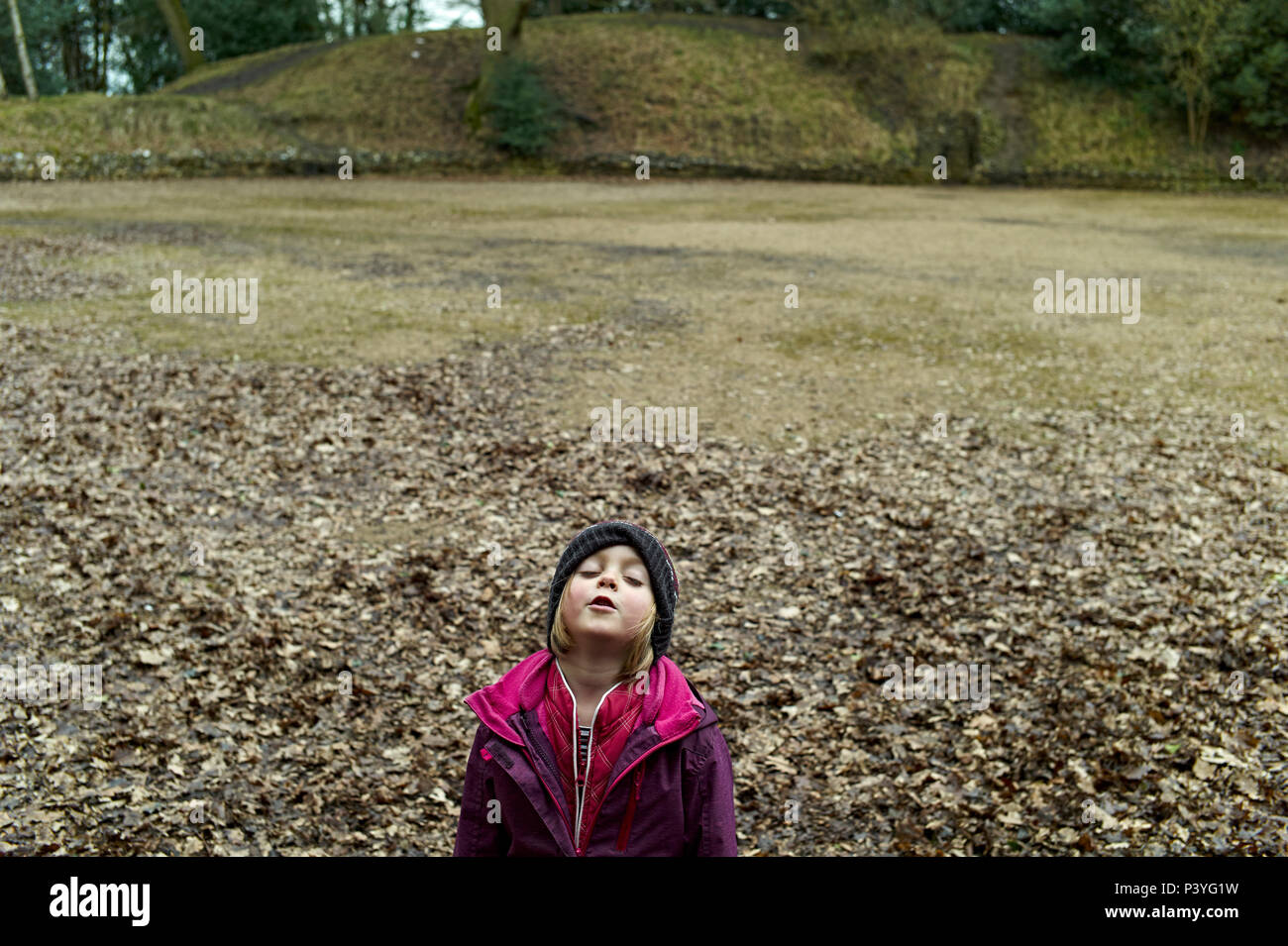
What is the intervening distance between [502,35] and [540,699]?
44.0m

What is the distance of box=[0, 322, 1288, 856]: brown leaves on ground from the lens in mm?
6418

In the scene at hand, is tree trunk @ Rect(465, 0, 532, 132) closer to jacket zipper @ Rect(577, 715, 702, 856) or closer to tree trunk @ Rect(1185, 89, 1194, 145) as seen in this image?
tree trunk @ Rect(1185, 89, 1194, 145)

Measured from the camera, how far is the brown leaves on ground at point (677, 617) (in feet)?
21.1

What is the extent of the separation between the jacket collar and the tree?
149 feet

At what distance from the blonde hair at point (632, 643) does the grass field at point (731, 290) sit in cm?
893

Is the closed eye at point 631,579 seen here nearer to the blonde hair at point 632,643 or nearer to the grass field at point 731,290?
the blonde hair at point 632,643

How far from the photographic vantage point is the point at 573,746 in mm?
3457

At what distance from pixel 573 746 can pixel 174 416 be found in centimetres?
1036

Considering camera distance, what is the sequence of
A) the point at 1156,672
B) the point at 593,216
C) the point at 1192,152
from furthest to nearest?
1. the point at 1192,152
2. the point at 593,216
3. the point at 1156,672

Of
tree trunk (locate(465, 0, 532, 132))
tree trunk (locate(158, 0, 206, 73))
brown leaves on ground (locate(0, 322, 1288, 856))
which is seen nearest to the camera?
brown leaves on ground (locate(0, 322, 1288, 856))

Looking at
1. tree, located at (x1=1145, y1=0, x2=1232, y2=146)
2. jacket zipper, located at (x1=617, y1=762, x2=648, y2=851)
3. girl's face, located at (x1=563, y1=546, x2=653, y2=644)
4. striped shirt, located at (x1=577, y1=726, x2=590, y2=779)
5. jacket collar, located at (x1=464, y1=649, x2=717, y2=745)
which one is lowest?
jacket zipper, located at (x1=617, y1=762, x2=648, y2=851)

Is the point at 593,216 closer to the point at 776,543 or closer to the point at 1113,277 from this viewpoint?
the point at 1113,277

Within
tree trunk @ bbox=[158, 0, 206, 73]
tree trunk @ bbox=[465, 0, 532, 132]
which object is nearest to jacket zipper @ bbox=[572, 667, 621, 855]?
tree trunk @ bbox=[465, 0, 532, 132]
